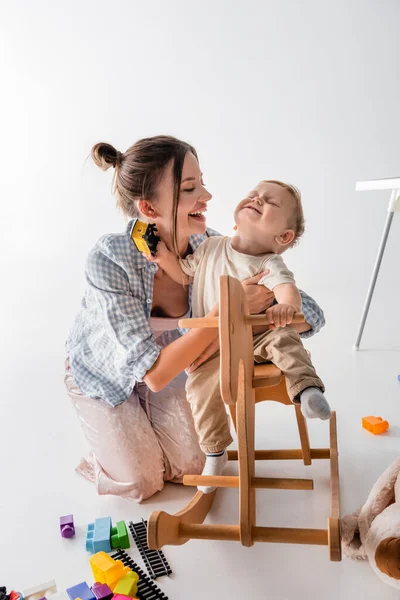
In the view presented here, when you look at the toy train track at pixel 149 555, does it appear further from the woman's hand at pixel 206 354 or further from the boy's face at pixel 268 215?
the boy's face at pixel 268 215

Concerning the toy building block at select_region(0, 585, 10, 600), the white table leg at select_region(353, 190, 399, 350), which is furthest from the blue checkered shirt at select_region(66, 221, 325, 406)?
the white table leg at select_region(353, 190, 399, 350)

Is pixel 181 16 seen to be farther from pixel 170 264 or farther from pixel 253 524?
pixel 253 524

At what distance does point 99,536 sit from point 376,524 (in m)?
0.67

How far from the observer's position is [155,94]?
3.57m

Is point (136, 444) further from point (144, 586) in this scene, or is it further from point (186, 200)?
point (186, 200)

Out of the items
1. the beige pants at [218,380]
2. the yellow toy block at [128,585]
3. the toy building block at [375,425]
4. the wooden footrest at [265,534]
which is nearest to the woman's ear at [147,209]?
the beige pants at [218,380]

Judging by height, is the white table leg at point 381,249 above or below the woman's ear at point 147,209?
below

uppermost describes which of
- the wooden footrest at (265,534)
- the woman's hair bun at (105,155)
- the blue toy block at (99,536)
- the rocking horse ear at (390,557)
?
the woman's hair bun at (105,155)

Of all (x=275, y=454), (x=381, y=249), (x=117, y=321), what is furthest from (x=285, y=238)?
(x=381, y=249)

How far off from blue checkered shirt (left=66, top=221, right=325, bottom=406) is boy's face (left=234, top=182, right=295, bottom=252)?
0.21 metres

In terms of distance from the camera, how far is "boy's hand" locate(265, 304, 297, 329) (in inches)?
51.7

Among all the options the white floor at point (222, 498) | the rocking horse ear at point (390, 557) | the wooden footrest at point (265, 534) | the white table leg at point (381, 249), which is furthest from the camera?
the white table leg at point (381, 249)

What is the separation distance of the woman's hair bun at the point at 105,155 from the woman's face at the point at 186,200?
161mm

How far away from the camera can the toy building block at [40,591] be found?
1396mm
